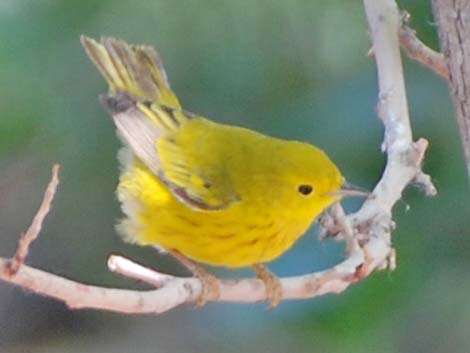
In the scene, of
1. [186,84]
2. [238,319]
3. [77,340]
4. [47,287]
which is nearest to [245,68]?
A: [186,84]

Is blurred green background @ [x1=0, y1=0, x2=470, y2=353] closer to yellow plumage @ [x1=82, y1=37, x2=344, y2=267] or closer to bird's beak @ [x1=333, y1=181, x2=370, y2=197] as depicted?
yellow plumage @ [x1=82, y1=37, x2=344, y2=267]

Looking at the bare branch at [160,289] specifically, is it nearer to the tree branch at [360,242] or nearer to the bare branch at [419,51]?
the tree branch at [360,242]

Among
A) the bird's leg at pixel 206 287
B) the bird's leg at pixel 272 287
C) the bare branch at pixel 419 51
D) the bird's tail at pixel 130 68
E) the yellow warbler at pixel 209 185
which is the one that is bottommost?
the bird's leg at pixel 272 287

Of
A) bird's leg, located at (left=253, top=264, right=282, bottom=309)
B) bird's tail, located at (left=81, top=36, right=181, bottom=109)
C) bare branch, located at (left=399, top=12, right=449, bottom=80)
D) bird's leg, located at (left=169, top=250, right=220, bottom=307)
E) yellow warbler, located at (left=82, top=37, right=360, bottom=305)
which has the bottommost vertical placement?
bird's leg, located at (left=253, top=264, right=282, bottom=309)

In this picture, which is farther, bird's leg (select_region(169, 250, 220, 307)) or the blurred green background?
the blurred green background

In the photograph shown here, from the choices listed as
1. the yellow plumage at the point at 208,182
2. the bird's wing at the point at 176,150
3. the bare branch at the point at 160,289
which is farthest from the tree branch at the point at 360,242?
the bird's wing at the point at 176,150

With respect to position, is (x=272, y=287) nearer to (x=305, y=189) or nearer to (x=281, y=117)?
(x=305, y=189)

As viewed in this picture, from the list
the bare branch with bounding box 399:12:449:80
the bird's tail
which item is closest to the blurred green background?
the bird's tail
